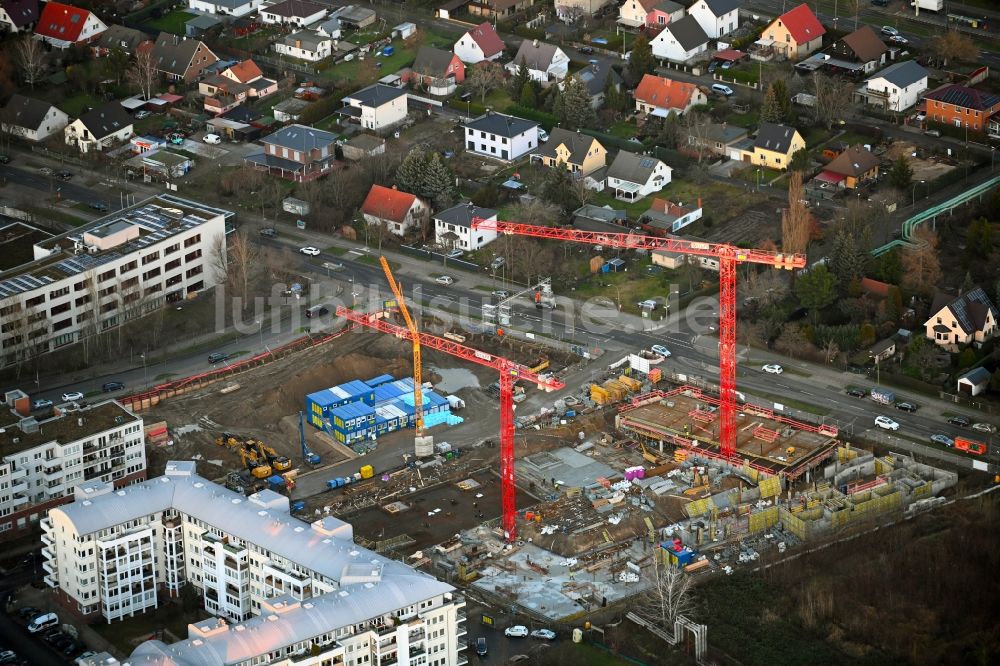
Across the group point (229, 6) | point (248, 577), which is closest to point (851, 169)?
point (229, 6)

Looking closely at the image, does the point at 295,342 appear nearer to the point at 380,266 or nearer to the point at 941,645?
the point at 380,266

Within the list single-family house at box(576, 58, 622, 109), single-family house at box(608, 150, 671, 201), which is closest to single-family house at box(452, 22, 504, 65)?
single-family house at box(576, 58, 622, 109)

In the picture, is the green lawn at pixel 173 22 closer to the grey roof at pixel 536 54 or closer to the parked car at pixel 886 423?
the grey roof at pixel 536 54

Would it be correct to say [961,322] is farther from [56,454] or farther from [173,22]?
[173,22]

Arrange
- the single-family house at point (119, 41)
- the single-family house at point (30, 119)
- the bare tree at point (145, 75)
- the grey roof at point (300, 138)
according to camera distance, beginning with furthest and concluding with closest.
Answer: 1. the single-family house at point (119, 41)
2. the bare tree at point (145, 75)
3. the single-family house at point (30, 119)
4. the grey roof at point (300, 138)

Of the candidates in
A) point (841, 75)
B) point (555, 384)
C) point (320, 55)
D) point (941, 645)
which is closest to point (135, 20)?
point (320, 55)

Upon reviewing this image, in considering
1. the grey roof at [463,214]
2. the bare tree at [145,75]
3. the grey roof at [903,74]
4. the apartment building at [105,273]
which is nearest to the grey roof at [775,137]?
the grey roof at [903,74]

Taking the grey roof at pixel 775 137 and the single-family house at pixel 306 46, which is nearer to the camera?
the grey roof at pixel 775 137
